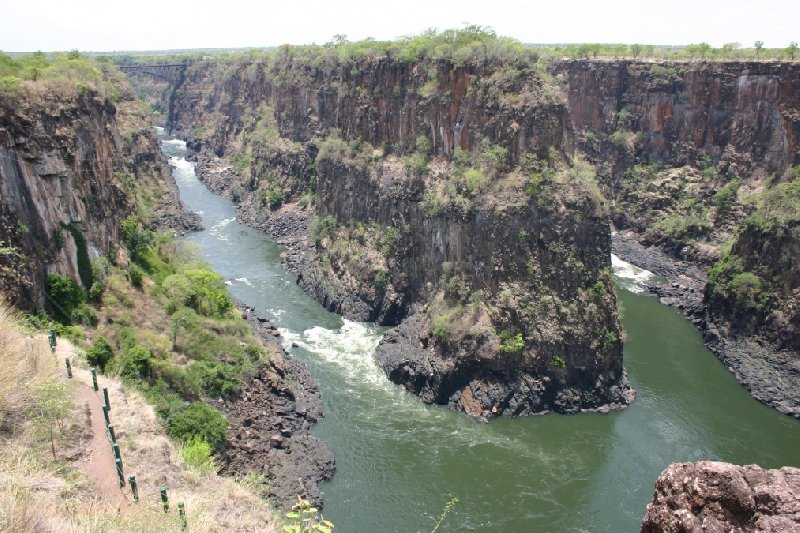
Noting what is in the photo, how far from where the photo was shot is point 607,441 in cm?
3484

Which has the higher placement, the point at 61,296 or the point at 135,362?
the point at 61,296

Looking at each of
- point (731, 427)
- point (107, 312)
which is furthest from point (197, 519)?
point (731, 427)

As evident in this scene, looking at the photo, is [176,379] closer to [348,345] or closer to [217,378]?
[217,378]

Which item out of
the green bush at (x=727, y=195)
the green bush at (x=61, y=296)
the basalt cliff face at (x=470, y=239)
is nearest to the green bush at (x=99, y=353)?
the green bush at (x=61, y=296)

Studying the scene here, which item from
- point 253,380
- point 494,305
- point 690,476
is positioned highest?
point 690,476

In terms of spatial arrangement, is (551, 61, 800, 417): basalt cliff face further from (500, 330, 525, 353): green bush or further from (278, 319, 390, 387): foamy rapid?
(278, 319, 390, 387): foamy rapid

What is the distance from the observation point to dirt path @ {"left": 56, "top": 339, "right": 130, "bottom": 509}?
1644 centimetres

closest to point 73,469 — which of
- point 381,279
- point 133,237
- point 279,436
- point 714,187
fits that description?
point 279,436

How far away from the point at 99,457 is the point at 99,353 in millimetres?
11638

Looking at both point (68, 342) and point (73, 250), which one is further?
point (73, 250)

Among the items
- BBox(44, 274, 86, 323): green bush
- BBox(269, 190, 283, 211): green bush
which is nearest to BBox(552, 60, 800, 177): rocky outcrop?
BBox(269, 190, 283, 211): green bush

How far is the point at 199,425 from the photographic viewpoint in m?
28.3

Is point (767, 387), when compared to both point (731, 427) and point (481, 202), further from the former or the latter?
point (481, 202)

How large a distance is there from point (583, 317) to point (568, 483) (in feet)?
36.8
